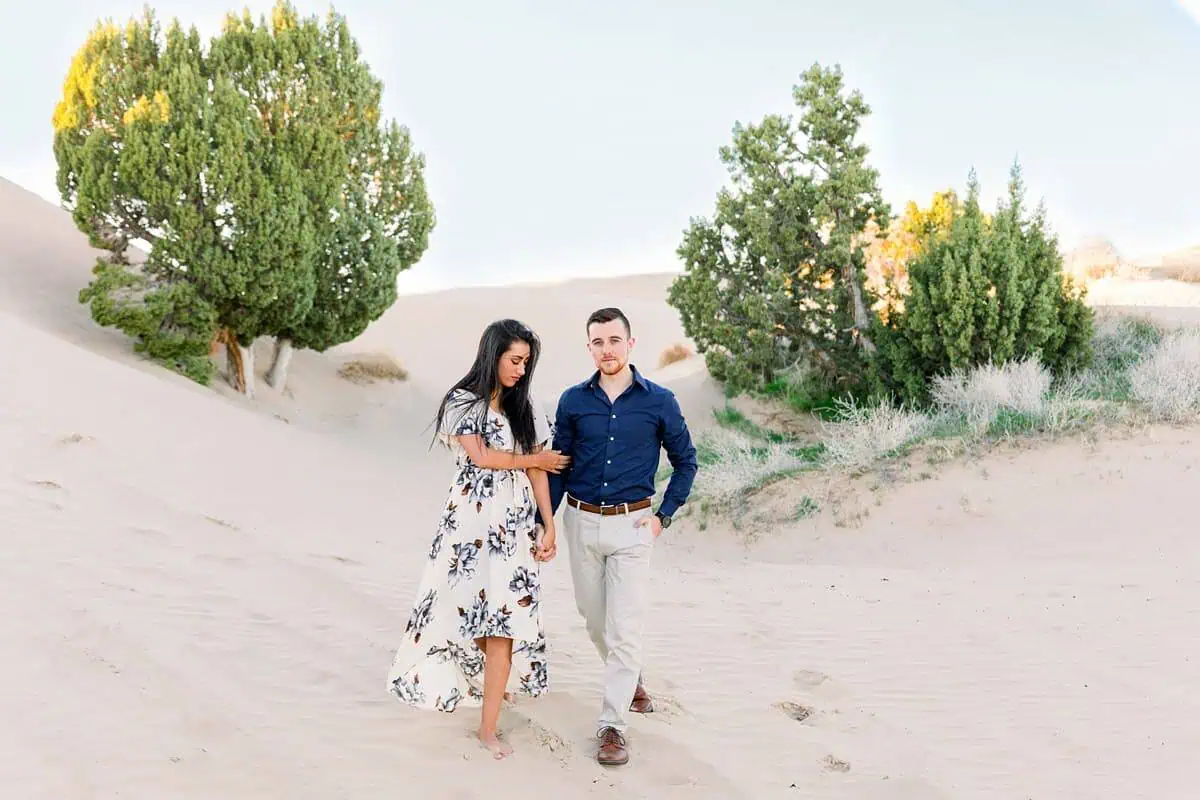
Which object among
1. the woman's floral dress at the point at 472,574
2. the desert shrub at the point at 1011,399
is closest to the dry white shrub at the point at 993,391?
the desert shrub at the point at 1011,399

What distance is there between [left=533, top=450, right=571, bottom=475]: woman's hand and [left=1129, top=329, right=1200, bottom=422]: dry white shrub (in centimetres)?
1009

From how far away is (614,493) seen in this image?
4832 mm

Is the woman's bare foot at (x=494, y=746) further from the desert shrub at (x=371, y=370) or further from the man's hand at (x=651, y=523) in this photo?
the desert shrub at (x=371, y=370)

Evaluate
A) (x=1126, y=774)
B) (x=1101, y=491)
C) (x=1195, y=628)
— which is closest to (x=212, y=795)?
(x=1126, y=774)

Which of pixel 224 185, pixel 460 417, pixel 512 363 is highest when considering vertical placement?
pixel 224 185

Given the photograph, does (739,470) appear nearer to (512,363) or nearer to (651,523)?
(651,523)

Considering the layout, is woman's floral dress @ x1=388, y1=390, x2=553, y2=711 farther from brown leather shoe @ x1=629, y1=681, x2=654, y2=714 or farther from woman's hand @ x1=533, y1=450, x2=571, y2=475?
brown leather shoe @ x1=629, y1=681, x2=654, y2=714

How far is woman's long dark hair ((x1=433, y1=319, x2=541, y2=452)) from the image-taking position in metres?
4.52

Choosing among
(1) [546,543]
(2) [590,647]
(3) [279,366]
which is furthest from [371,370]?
(1) [546,543]

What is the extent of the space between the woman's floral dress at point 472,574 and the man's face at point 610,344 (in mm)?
608

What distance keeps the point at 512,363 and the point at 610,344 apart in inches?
21.0

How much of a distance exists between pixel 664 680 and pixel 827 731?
1.17m

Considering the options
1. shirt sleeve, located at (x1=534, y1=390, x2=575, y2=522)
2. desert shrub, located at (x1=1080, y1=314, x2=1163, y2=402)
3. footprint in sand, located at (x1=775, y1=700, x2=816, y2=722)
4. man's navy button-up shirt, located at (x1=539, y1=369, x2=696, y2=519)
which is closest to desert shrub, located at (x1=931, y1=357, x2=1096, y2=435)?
desert shrub, located at (x1=1080, y1=314, x2=1163, y2=402)

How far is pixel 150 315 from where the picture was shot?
1811cm
